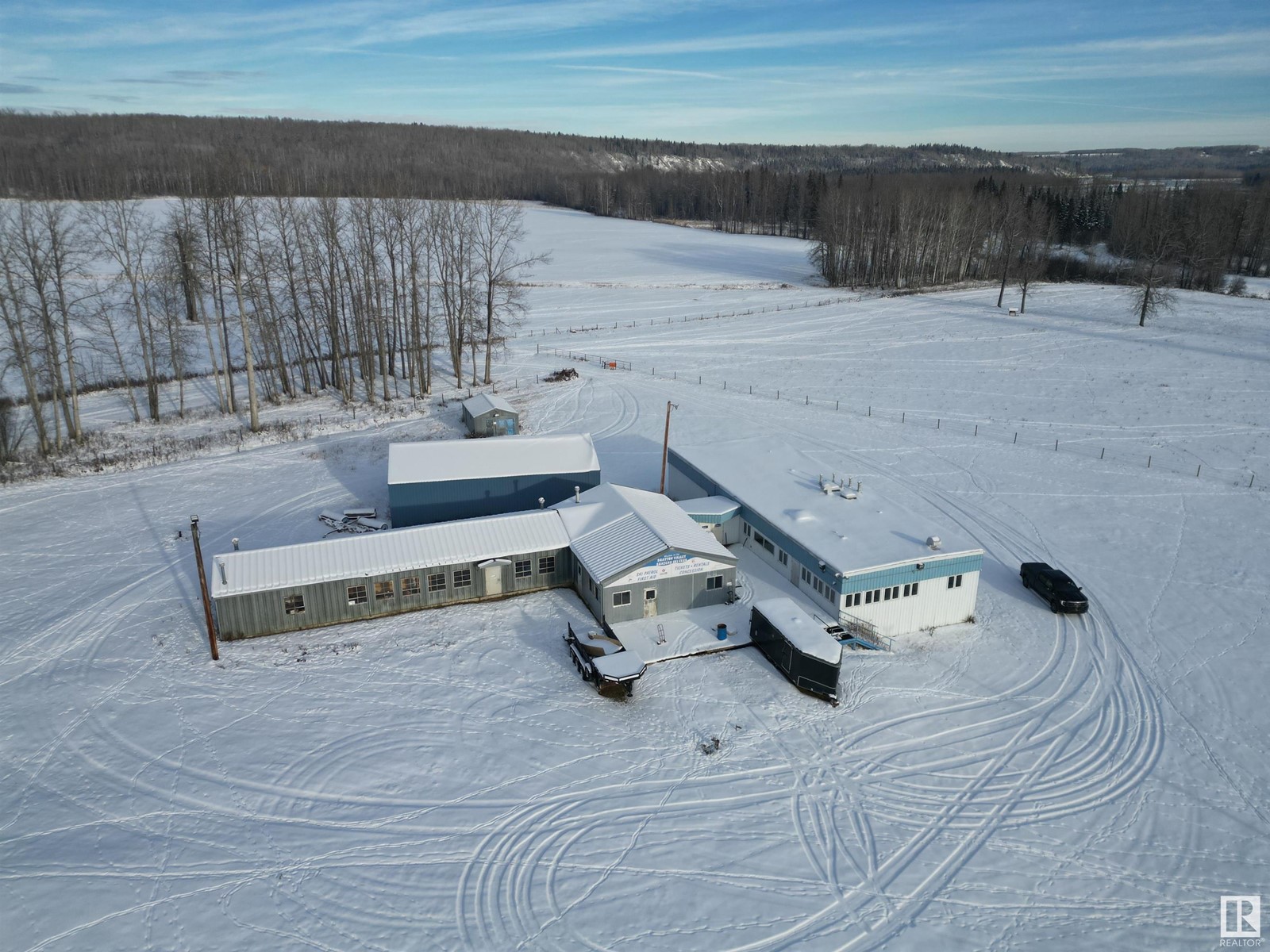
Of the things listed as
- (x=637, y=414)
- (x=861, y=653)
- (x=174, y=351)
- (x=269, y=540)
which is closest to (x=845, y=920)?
(x=861, y=653)

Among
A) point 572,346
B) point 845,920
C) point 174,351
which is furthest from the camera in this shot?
point 572,346

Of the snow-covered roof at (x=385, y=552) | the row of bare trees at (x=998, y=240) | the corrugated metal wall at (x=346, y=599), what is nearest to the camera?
the corrugated metal wall at (x=346, y=599)

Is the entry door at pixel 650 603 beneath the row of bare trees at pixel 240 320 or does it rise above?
beneath

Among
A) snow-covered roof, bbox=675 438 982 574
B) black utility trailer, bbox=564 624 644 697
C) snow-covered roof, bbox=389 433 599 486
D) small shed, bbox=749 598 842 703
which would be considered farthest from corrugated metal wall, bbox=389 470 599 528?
small shed, bbox=749 598 842 703

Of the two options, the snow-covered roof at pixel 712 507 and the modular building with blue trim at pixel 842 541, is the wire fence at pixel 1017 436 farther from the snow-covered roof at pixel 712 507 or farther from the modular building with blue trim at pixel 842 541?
the snow-covered roof at pixel 712 507

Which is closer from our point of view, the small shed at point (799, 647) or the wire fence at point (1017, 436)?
the small shed at point (799, 647)

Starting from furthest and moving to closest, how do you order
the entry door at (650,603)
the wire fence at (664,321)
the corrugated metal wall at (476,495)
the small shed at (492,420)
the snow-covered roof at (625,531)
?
the wire fence at (664,321) → the small shed at (492,420) → the corrugated metal wall at (476,495) → the entry door at (650,603) → the snow-covered roof at (625,531)

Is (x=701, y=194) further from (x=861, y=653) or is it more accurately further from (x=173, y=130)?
(x=861, y=653)

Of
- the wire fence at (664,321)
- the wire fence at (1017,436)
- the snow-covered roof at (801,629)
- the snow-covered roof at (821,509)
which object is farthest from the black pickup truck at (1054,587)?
the wire fence at (664,321)
